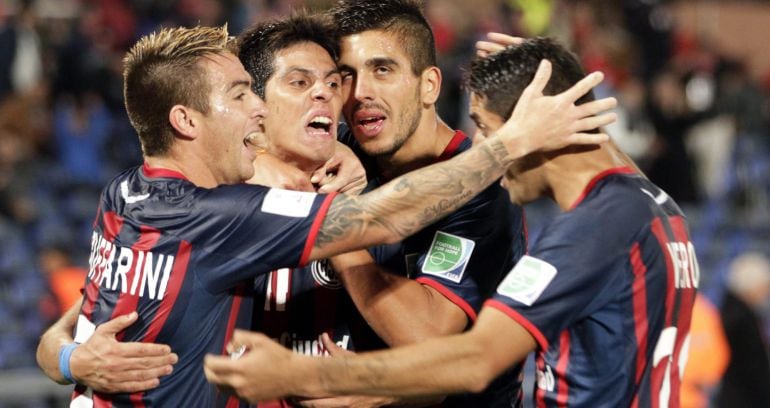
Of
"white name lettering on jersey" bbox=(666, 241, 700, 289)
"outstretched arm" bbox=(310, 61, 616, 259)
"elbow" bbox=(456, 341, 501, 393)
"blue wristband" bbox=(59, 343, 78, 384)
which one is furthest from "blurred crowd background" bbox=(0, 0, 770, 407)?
"white name lettering on jersey" bbox=(666, 241, 700, 289)

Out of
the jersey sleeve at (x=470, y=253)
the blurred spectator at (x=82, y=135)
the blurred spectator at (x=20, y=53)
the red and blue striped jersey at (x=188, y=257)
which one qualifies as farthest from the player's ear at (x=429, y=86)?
the blurred spectator at (x=20, y=53)

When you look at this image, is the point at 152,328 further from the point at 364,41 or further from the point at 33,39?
the point at 33,39

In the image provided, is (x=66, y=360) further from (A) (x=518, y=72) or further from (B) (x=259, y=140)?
(A) (x=518, y=72)

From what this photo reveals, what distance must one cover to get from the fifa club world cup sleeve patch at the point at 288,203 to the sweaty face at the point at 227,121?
359mm

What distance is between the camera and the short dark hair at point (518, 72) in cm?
421

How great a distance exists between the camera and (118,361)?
4.19m

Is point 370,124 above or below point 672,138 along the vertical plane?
above

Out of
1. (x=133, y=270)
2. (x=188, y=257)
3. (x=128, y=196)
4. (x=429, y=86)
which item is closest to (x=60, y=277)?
(x=429, y=86)

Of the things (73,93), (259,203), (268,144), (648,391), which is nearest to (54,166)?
(73,93)

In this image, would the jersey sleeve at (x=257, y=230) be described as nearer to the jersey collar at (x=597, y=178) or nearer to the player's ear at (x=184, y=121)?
the player's ear at (x=184, y=121)

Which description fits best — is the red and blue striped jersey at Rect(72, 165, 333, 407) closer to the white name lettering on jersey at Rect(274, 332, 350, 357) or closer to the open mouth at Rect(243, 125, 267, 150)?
the white name lettering on jersey at Rect(274, 332, 350, 357)

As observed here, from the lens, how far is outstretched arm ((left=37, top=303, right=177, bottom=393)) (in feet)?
13.7

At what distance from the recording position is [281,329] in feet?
16.1

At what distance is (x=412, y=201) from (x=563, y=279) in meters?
0.63
